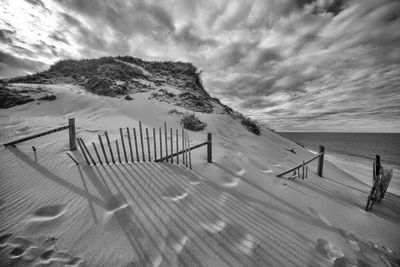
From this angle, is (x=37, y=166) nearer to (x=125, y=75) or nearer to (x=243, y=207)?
(x=243, y=207)

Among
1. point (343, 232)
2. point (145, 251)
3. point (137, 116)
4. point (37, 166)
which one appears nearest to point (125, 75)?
point (137, 116)

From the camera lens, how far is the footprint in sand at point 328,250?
2.78 meters

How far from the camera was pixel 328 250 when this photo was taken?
2.91 meters

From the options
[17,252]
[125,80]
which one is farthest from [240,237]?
[125,80]

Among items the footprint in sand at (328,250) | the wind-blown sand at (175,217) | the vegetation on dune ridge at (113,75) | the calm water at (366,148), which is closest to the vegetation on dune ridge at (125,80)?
the vegetation on dune ridge at (113,75)

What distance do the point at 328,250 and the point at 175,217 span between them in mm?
2975

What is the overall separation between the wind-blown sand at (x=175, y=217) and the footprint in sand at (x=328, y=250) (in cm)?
2

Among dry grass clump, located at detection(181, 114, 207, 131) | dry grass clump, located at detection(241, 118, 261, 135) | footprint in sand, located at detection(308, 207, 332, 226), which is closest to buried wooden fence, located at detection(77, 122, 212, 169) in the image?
footprint in sand, located at detection(308, 207, 332, 226)

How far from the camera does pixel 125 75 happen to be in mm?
15352

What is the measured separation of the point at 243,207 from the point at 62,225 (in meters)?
3.68

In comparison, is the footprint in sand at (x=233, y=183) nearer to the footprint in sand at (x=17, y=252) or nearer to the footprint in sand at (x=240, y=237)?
→ the footprint in sand at (x=240, y=237)

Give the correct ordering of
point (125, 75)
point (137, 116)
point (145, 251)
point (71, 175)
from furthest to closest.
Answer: point (125, 75) < point (137, 116) < point (71, 175) < point (145, 251)

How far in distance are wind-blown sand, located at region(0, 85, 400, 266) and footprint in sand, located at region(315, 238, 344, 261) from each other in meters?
0.02

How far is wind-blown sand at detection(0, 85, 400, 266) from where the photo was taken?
95.0 inches
